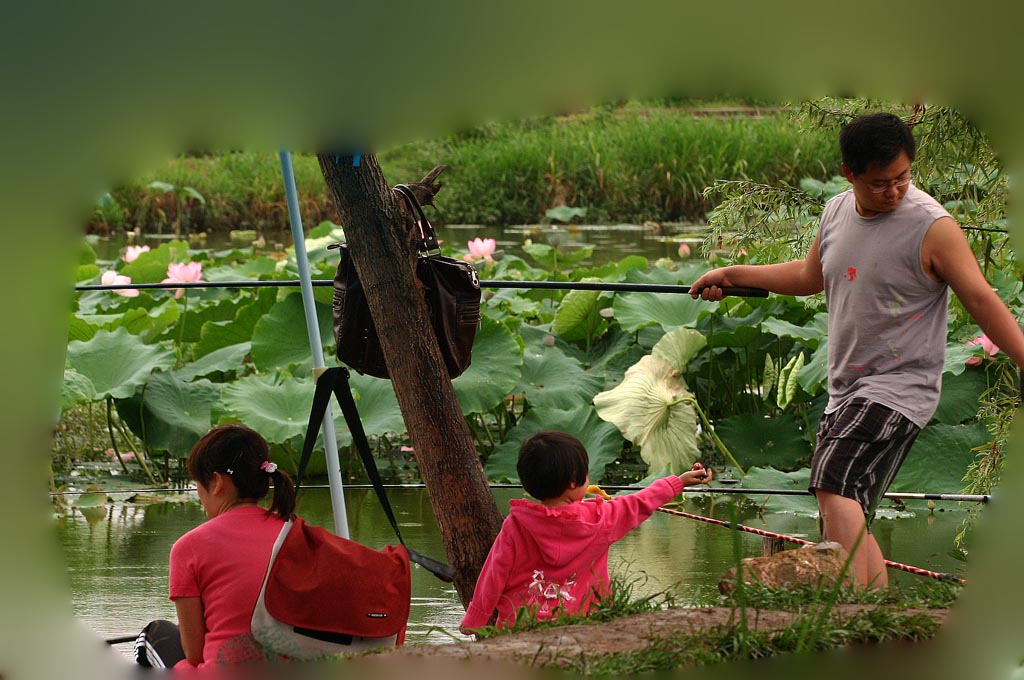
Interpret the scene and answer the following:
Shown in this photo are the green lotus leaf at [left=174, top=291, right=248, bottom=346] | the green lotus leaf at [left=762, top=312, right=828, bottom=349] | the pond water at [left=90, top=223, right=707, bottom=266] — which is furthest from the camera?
the pond water at [left=90, top=223, right=707, bottom=266]

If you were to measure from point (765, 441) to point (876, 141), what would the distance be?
2.58 metres

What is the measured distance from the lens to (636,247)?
957 centimetres

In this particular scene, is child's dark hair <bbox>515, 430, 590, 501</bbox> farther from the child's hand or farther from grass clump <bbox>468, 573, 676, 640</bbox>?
grass clump <bbox>468, 573, 676, 640</bbox>

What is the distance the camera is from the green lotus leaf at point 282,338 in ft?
15.2

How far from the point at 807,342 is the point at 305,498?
190 centimetres

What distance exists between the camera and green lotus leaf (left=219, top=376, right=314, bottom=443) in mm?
4000

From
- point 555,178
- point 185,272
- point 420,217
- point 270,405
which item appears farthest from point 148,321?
point 555,178

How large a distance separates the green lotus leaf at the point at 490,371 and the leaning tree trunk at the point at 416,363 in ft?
5.44

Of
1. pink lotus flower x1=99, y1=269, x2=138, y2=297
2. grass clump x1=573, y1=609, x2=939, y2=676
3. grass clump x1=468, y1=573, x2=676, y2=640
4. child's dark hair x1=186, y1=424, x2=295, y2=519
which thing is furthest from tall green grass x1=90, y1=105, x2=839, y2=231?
grass clump x1=573, y1=609, x2=939, y2=676

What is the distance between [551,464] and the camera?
212 cm

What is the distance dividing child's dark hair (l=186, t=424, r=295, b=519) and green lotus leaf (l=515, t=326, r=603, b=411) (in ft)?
8.15

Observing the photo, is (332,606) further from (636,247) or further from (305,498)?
(636,247)

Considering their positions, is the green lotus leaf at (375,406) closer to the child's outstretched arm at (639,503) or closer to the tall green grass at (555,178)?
the child's outstretched arm at (639,503)

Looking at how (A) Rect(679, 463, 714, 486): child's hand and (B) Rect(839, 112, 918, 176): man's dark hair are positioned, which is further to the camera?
(A) Rect(679, 463, 714, 486): child's hand
